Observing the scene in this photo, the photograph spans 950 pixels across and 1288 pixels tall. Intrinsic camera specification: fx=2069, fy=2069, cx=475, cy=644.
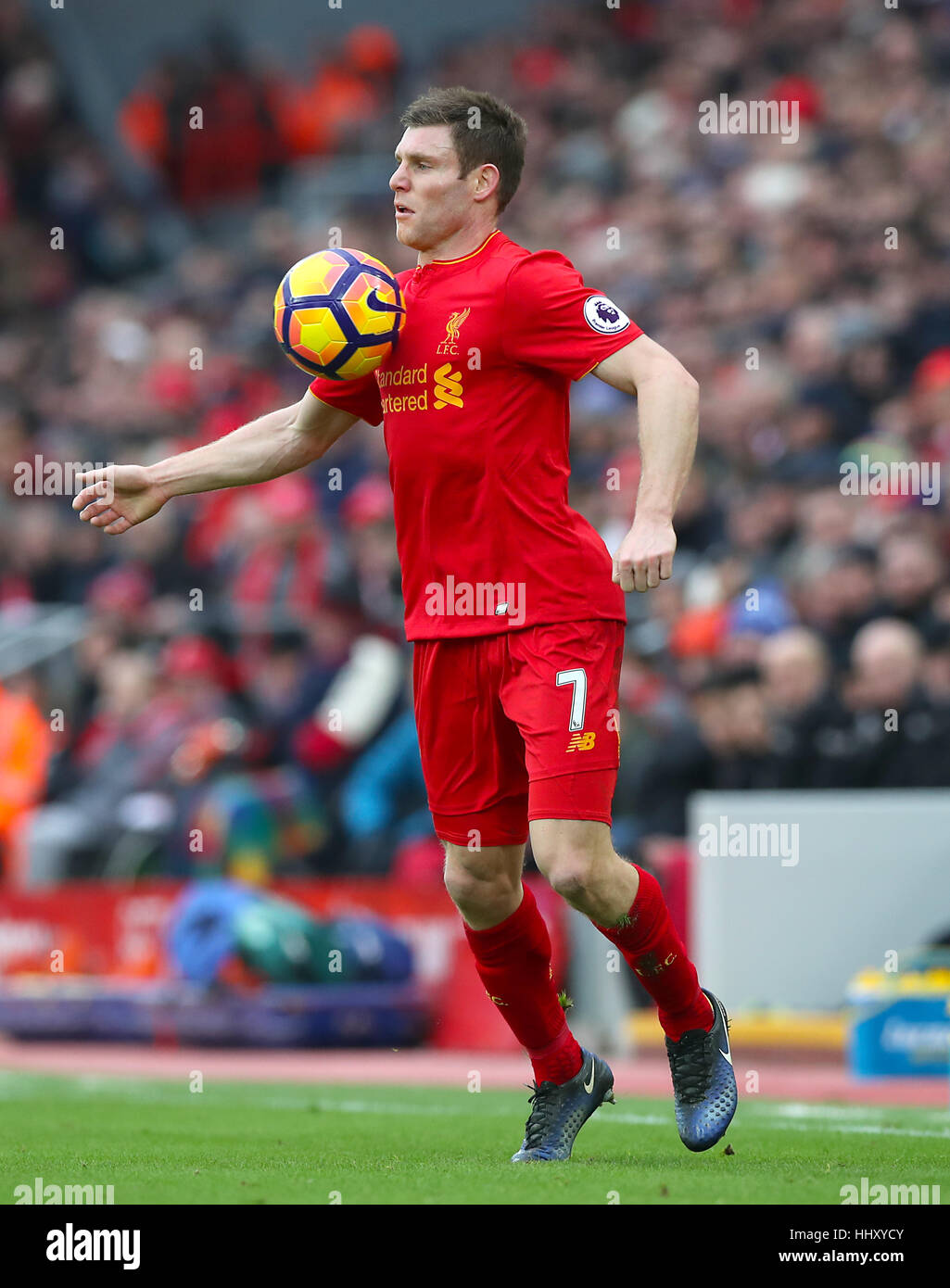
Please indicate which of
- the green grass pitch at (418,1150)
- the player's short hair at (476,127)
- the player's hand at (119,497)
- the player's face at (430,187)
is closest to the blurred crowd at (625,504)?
the green grass pitch at (418,1150)

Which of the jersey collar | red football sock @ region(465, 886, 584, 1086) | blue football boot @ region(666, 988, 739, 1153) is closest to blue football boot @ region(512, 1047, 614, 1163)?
red football sock @ region(465, 886, 584, 1086)

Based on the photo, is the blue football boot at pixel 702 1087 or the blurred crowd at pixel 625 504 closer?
the blue football boot at pixel 702 1087

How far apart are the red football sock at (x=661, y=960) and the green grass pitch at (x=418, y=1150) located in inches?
15.5

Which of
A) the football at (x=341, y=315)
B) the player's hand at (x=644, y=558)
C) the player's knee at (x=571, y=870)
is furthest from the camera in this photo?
the football at (x=341, y=315)

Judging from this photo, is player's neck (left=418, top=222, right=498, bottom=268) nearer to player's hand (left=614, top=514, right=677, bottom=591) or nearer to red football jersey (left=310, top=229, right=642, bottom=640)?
red football jersey (left=310, top=229, right=642, bottom=640)

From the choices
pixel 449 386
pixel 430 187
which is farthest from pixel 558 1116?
pixel 430 187

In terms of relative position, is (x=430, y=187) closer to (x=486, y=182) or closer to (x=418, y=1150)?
(x=486, y=182)

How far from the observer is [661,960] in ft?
18.5

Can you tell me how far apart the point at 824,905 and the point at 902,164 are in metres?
5.84

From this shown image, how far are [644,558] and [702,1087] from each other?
1.54 meters

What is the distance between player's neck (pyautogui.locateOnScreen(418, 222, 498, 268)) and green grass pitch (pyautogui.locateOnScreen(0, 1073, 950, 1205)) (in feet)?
8.24

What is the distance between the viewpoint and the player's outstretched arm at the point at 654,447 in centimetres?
511

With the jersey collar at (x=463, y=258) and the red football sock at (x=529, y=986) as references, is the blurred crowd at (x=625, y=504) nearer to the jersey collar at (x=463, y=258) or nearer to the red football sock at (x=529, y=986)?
the red football sock at (x=529, y=986)

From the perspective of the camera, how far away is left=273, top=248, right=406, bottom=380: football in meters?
5.62
